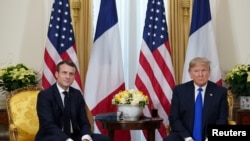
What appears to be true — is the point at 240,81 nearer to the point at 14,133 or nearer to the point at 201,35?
the point at 201,35

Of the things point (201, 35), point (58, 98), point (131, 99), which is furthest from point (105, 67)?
point (58, 98)

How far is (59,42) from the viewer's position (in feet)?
18.3

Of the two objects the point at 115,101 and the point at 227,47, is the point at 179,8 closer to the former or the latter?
the point at 227,47

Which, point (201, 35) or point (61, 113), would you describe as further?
point (201, 35)

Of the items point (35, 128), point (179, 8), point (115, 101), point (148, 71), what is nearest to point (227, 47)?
point (179, 8)

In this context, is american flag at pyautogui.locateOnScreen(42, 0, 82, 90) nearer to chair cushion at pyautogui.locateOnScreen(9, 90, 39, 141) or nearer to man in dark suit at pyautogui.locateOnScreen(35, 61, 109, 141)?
chair cushion at pyautogui.locateOnScreen(9, 90, 39, 141)

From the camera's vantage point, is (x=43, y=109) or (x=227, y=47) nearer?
(x=43, y=109)

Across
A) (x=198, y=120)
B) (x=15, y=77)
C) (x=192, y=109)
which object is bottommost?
(x=198, y=120)

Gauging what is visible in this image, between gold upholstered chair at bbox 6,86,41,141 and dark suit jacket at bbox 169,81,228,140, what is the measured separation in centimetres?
158

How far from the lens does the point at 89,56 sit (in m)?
6.14

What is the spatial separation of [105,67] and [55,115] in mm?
1644

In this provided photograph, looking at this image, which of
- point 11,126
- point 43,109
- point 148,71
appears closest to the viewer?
point 43,109

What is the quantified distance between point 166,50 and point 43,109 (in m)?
2.16

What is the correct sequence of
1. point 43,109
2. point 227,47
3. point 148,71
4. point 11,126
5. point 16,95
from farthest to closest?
1. point 227,47
2. point 148,71
3. point 16,95
4. point 11,126
5. point 43,109
